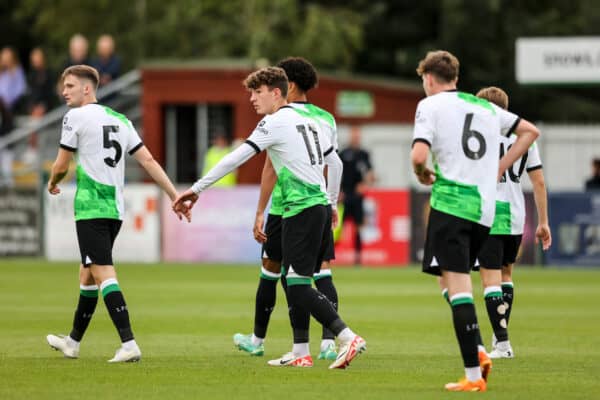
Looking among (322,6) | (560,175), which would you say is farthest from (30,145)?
(322,6)

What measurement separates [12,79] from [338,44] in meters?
14.0

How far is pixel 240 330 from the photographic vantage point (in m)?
14.4

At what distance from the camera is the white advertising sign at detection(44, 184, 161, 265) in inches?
1059

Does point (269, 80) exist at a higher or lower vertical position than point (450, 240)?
higher

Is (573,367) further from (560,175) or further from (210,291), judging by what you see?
(560,175)

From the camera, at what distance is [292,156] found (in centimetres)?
1073

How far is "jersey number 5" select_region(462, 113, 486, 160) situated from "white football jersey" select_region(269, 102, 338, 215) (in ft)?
5.87

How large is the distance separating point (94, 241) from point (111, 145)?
0.75 m

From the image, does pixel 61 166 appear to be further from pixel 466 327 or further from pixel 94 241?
pixel 466 327

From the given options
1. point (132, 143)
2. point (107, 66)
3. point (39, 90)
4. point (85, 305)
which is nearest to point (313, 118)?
point (132, 143)

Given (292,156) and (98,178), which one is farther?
(98,178)

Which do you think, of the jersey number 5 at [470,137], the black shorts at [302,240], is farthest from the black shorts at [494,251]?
the jersey number 5 at [470,137]

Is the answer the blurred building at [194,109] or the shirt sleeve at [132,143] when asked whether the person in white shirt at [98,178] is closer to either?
the shirt sleeve at [132,143]

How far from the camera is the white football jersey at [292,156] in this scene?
10648mm
